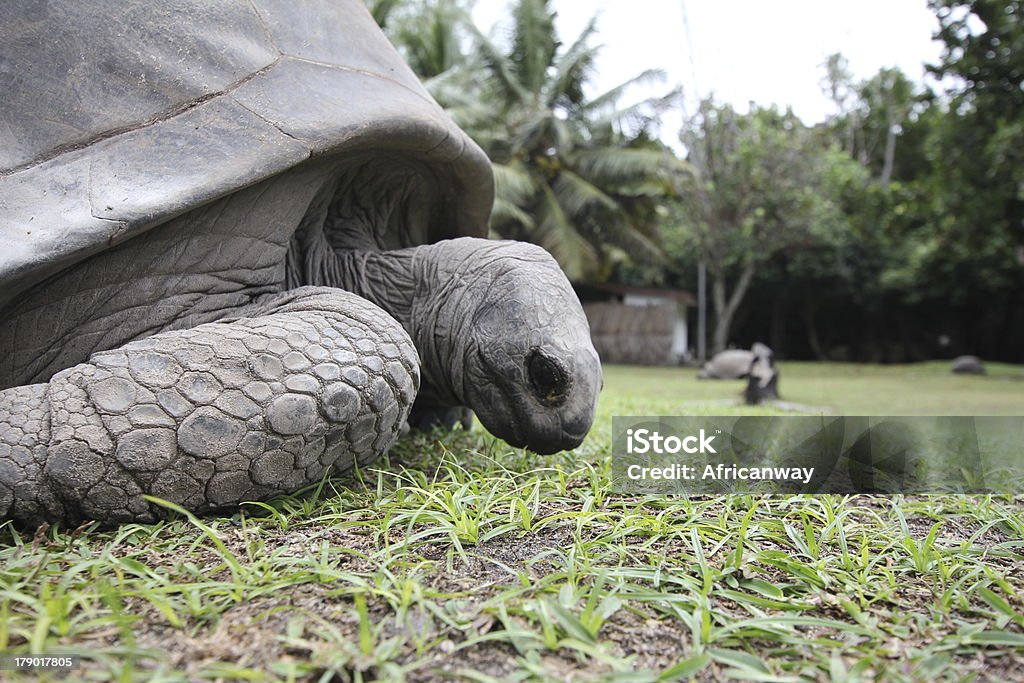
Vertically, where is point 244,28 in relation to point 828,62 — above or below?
below

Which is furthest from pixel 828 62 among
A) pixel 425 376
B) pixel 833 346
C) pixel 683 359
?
pixel 425 376

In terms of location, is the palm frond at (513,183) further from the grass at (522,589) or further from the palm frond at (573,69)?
the grass at (522,589)

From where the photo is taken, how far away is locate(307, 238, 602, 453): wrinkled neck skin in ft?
5.43

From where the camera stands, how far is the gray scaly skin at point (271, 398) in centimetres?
128

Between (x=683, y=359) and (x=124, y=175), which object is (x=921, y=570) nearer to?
(x=124, y=175)

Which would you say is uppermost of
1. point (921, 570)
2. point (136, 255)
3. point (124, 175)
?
point (124, 175)

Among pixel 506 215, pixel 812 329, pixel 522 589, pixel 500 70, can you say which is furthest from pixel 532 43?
pixel 522 589

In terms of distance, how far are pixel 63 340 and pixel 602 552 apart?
1294mm

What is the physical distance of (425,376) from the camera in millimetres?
2008

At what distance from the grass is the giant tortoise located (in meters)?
0.14

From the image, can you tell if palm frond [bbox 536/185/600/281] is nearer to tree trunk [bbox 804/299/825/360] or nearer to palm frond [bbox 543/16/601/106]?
palm frond [bbox 543/16/601/106]

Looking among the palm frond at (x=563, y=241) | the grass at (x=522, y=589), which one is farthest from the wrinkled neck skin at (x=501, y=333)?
the palm frond at (x=563, y=241)
